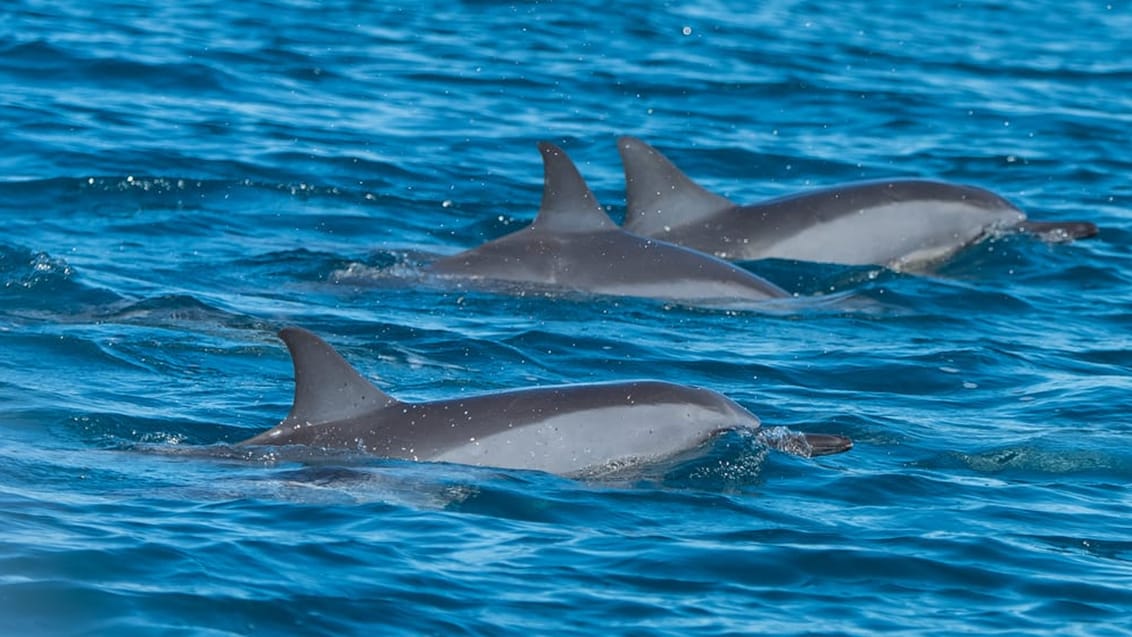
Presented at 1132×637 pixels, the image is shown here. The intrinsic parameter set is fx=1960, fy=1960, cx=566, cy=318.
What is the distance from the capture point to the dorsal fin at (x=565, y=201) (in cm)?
1410

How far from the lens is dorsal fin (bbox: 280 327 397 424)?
966 cm

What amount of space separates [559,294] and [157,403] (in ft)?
13.5

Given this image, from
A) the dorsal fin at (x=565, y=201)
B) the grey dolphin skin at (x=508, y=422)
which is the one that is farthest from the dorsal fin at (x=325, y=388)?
the dorsal fin at (x=565, y=201)

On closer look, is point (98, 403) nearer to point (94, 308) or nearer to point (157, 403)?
point (157, 403)

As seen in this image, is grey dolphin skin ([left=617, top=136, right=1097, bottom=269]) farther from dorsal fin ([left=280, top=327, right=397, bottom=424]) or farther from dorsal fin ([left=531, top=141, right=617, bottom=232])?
dorsal fin ([left=280, top=327, right=397, bottom=424])

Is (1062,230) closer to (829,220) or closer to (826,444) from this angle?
(829,220)

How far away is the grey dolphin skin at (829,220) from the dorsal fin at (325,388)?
5975 mm

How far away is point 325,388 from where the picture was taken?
9.86m

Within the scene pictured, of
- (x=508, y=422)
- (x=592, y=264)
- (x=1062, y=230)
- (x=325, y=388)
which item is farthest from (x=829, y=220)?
(x=325, y=388)

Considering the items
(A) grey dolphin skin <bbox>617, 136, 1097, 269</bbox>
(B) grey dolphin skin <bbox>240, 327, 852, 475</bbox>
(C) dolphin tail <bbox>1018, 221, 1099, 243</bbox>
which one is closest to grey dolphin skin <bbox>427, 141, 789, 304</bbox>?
(A) grey dolphin skin <bbox>617, 136, 1097, 269</bbox>

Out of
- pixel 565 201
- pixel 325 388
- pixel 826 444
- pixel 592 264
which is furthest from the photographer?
pixel 592 264

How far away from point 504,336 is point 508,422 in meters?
3.24

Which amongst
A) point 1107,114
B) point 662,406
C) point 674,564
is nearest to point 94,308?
point 662,406

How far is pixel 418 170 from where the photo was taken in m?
19.2
